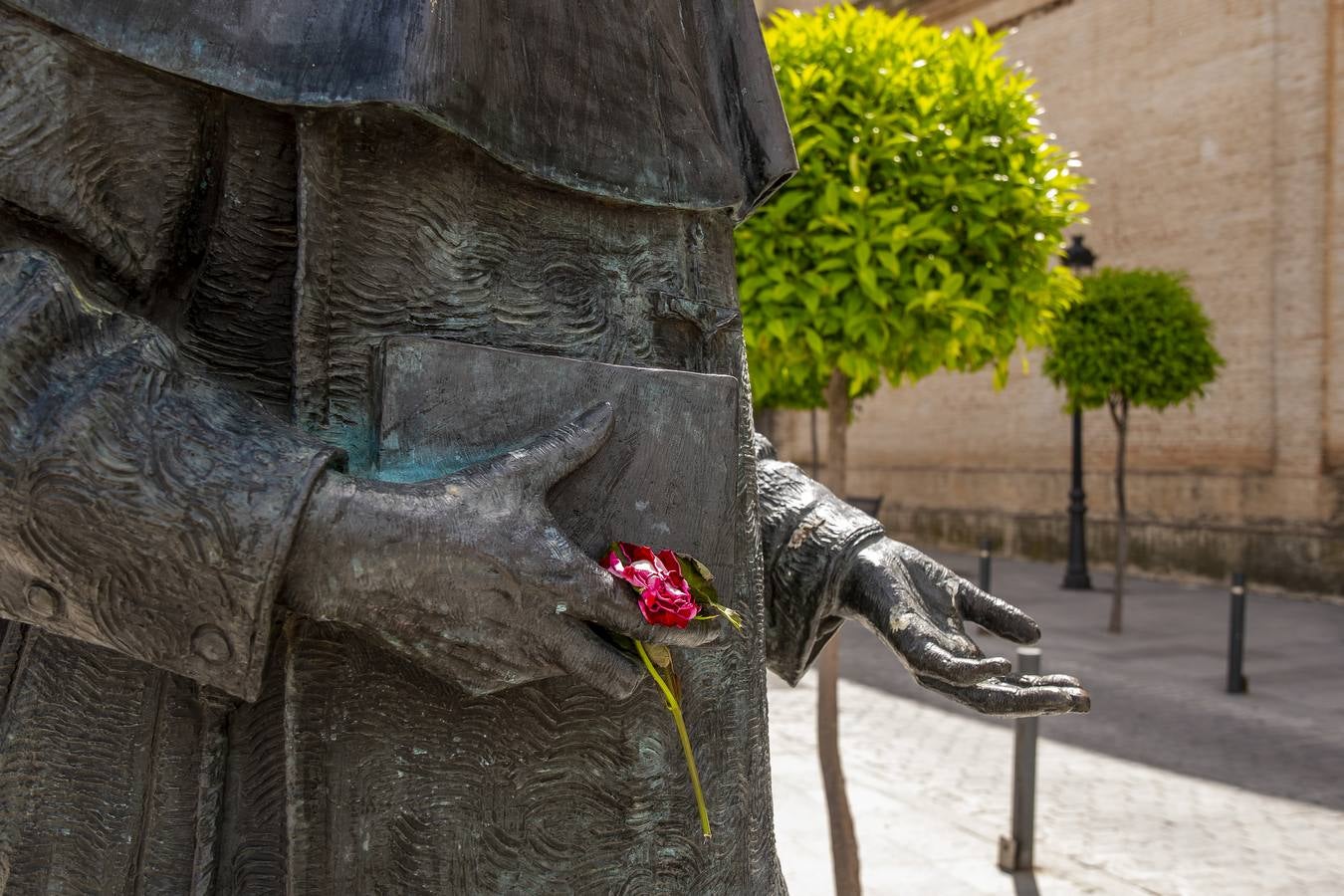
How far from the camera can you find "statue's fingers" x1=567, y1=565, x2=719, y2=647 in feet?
3.24

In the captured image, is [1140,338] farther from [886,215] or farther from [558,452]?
[558,452]

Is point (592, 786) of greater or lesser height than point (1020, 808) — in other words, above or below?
above

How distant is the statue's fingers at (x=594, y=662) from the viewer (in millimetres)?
991

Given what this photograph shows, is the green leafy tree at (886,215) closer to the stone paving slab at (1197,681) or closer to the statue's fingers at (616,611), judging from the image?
the stone paving slab at (1197,681)

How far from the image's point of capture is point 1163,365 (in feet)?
38.6

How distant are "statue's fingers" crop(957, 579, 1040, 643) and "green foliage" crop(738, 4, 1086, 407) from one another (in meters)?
3.37

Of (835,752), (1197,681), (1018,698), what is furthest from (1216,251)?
(1018,698)

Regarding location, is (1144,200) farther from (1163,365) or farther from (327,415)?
(327,415)

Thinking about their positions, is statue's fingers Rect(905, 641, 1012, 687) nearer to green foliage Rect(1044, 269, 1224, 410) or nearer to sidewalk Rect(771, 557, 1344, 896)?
sidewalk Rect(771, 557, 1344, 896)

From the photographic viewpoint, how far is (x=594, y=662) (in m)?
1.00

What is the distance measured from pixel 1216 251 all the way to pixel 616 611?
16.3 meters

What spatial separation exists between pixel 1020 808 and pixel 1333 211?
37.3ft

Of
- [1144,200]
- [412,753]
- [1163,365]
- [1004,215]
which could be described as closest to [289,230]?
[412,753]

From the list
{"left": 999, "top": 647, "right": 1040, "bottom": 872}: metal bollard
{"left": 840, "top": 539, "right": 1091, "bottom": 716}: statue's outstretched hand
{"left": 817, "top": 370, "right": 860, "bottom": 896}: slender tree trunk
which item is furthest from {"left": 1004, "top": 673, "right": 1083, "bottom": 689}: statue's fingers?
{"left": 999, "top": 647, "right": 1040, "bottom": 872}: metal bollard
